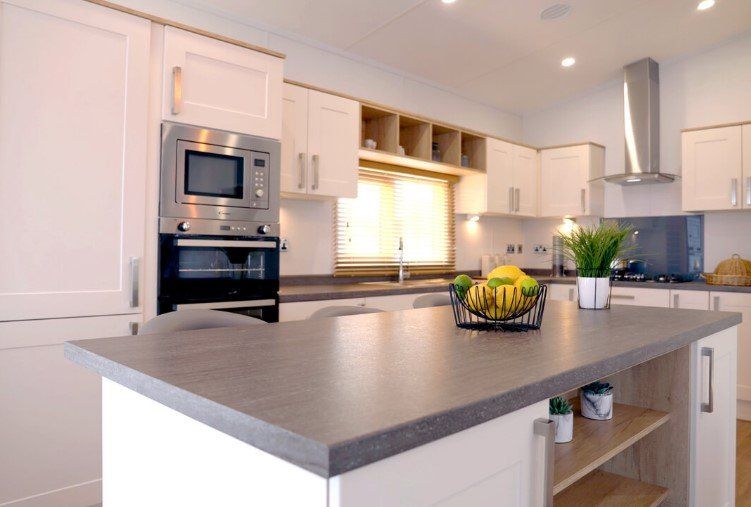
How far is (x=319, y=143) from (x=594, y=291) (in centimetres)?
208

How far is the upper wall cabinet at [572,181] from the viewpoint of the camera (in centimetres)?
502

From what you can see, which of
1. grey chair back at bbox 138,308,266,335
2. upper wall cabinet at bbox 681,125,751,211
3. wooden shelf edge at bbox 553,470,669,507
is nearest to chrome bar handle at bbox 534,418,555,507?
wooden shelf edge at bbox 553,470,669,507

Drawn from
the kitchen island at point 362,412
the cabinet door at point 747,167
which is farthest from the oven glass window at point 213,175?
the cabinet door at point 747,167

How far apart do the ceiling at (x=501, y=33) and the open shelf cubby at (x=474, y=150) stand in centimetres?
51

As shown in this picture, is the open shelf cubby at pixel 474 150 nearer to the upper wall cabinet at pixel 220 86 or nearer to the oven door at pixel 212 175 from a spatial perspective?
the upper wall cabinet at pixel 220 86

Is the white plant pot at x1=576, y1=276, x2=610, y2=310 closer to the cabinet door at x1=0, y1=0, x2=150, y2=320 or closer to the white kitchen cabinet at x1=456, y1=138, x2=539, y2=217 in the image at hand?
the cabinet door at x1=0, y1=0, x2=150, y2=320

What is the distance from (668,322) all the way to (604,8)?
3.11 m

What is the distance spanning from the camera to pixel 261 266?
A: 2.90 meters

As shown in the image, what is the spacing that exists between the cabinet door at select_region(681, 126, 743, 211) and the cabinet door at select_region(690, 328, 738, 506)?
115 inches

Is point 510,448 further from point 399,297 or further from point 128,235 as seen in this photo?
point 399,297

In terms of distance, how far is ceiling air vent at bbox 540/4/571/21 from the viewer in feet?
12.3

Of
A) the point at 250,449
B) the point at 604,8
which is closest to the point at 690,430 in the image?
the point at 250,449

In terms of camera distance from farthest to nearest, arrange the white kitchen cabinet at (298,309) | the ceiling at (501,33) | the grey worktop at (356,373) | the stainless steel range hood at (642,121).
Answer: the stainless steel range hood at (642,121) < the ceiling at (501,33) < the white kitchen cabinet at (298,309) < the grey worktop at (356,373)

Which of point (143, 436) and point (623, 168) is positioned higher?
point (623, 168)
